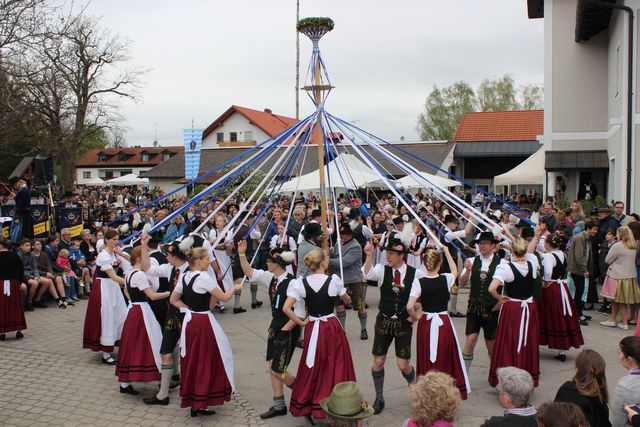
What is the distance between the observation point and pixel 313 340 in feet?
16.0

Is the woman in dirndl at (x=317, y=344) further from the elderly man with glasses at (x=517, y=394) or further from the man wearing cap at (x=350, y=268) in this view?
the man wearing cap at (x=350, y=268)

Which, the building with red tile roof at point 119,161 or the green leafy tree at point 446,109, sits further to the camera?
the building with red tile roof at point 119,161

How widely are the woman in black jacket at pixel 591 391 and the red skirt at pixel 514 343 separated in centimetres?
214

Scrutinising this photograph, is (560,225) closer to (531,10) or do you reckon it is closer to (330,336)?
(330,336)

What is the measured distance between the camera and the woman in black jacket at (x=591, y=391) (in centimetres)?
340

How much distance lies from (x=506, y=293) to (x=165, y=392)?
3632mm

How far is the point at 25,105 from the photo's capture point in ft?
48.0

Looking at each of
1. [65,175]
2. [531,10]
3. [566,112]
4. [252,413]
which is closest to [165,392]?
[252,413]

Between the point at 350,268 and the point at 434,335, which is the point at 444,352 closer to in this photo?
the point at 434,335

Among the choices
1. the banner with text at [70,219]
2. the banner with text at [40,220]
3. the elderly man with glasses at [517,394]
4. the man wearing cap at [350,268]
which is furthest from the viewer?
the banner with text at [70,219]

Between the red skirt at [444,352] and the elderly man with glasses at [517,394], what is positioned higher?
the elderly man with glasses at [517,394]

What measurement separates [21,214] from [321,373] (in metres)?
10.9

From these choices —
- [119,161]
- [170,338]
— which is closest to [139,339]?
[170,338]

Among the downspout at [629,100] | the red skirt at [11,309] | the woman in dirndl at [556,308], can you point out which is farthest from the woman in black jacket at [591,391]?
the downspout at [629,100]
